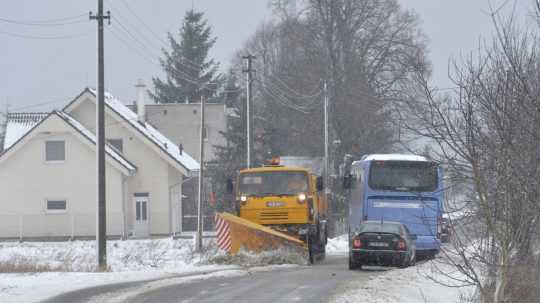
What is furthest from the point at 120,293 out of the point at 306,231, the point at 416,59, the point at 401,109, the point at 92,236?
the point at 92,236

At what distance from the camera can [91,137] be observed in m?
53.3

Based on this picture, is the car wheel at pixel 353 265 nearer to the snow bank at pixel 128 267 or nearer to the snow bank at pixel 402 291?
the snow bank at pixel 128 267

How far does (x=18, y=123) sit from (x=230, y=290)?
147ft

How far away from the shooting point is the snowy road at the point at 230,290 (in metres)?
15.9

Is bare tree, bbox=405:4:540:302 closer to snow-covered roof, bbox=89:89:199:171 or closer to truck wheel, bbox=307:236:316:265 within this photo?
truck wheel, bbox=307:236:316:265

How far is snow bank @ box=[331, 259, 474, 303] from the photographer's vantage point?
16.0 metres

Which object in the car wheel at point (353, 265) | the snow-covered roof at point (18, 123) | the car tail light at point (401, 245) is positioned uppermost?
the snow-covered roof at point (18, 123)

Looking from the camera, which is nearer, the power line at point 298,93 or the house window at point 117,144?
the house window at point 117,144

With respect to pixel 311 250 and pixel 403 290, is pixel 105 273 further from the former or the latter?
pixel 311 250

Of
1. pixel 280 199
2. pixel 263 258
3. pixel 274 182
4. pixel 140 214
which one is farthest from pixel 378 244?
pixel 140 214

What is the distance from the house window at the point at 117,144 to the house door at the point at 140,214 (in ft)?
10.7

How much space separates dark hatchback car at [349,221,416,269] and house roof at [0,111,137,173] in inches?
1148

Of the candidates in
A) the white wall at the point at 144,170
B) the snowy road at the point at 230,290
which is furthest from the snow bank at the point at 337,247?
the snowy road at the point at 230,290

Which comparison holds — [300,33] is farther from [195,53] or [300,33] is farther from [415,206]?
[195,53]
